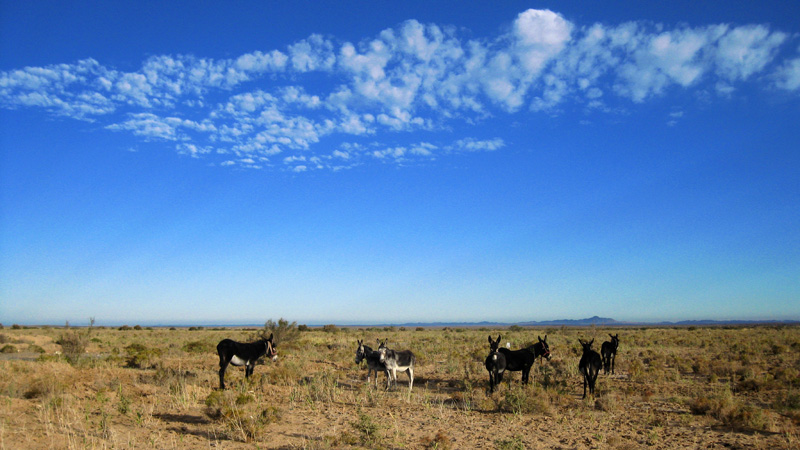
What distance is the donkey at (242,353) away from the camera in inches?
520

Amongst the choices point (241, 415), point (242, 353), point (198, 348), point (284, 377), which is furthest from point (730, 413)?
point (198, 348)

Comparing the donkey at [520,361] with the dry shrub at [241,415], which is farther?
the donkey at [520,361]

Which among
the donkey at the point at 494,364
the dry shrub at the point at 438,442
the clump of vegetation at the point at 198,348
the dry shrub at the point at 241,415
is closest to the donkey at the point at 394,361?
the donkey at the point at 494,364

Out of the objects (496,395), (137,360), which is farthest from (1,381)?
(496,395)

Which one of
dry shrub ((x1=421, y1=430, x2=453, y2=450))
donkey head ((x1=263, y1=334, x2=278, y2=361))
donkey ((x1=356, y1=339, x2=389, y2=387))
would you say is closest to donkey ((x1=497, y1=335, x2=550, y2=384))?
donkey ((x1=356, y1=339, x2=389, y2=387))

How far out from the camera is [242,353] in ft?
45.1

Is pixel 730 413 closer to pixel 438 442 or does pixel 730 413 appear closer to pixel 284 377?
pixel 438 442

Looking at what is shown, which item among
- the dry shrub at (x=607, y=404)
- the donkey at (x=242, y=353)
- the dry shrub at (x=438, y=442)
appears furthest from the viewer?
the donkey at (x=242, y=353)

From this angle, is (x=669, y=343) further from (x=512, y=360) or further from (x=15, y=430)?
(x=15, y=430)

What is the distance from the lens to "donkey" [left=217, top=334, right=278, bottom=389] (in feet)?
43.3

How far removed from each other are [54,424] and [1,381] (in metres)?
5.14

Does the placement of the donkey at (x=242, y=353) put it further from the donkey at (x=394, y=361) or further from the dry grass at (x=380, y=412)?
the donkey at (x=394, y=361)

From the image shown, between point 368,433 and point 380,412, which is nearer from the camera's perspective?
point 368,433

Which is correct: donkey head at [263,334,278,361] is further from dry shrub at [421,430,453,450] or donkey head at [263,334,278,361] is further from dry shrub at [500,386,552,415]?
dry shrub at [500,386,552,415]
